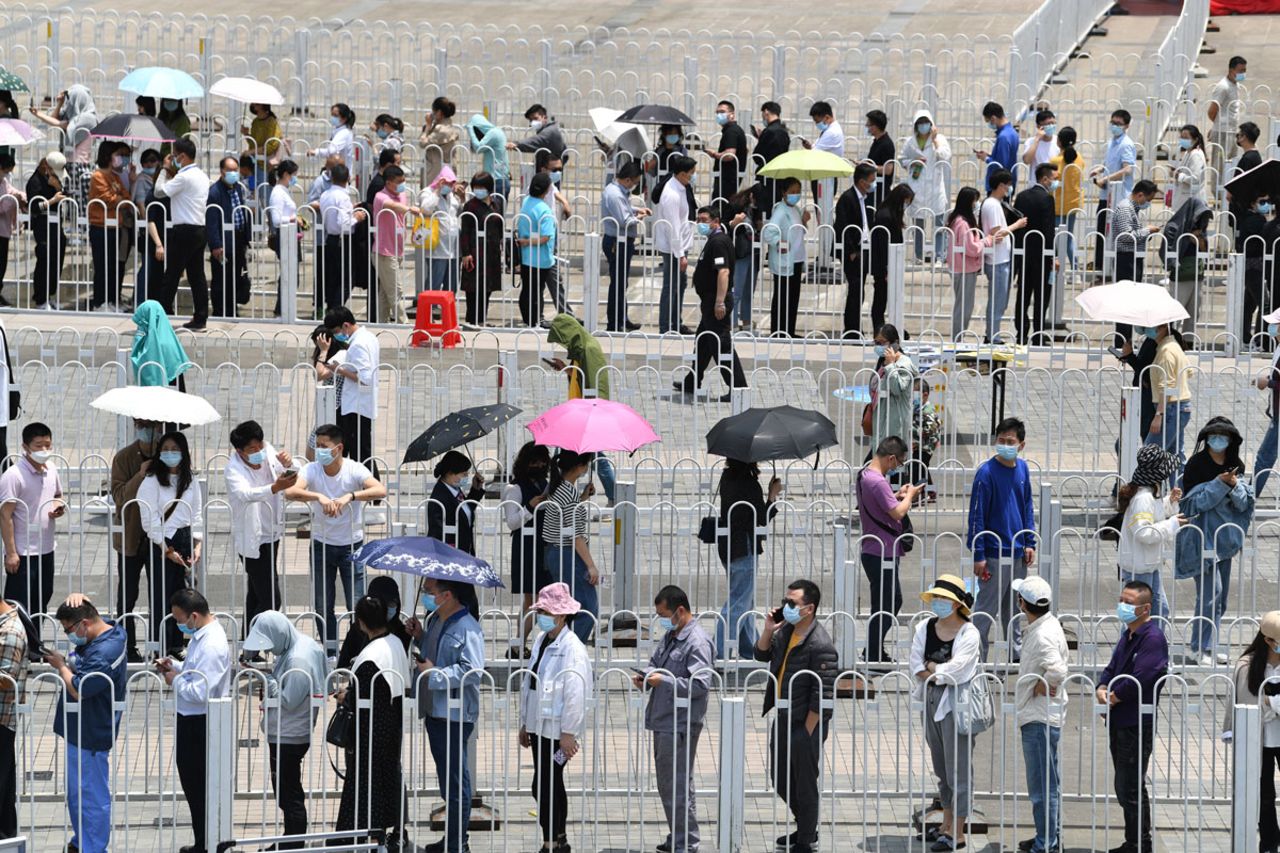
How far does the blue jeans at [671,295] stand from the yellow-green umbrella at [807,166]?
4.21 ft

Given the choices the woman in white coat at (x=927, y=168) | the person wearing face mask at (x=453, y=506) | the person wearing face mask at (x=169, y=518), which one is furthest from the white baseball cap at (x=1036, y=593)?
the woman in white coat at (x=927, y=168)

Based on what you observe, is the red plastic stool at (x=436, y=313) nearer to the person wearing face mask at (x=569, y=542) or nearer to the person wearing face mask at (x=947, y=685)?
the person wearing face mask at (x=569, y=542)

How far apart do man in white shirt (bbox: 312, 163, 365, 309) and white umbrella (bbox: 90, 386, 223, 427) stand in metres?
6.28

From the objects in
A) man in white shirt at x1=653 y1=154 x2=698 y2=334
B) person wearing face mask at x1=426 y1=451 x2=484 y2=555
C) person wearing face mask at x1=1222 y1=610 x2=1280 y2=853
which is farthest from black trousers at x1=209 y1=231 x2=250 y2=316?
person wearing face mask at x1=1222 y1=610 x2=1280 y2=853

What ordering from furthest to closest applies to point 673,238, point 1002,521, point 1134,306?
point 673,238, point 1134,306, point 1002,521

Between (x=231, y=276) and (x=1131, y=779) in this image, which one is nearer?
(x=1131, y=779)

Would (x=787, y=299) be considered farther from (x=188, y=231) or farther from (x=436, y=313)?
(x=188, y=231)

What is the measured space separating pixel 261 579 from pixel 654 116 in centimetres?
1023

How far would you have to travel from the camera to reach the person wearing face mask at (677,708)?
12453 mm

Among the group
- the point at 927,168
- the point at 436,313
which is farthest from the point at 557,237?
the point at 927,168

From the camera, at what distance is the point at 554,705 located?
12.4 m

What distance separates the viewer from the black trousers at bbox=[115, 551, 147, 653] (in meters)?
14.8

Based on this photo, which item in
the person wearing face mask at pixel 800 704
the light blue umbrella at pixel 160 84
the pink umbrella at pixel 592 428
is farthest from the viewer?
the light blue umbrella at pixel 160 84

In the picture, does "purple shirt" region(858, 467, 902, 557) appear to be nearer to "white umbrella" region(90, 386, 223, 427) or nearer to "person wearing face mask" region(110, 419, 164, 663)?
"white umbrella" region(90, 386, 223, 427)
